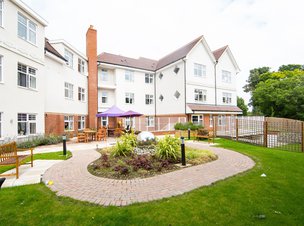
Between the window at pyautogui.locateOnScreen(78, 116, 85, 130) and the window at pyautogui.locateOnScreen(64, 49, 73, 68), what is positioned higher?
the window at pyautogui.locateOnScreen(64, 49, 73, 68)

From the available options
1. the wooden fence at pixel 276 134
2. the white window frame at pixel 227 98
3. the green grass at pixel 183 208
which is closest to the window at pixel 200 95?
the white window frame at pixel 227 98

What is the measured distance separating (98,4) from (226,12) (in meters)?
9.17

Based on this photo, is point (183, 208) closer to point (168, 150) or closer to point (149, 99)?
point (168, 150)

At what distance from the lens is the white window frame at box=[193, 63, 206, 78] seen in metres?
23.0

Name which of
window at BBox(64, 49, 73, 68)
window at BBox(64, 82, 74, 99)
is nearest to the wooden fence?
window at BBox(64, 82, 74, 99)

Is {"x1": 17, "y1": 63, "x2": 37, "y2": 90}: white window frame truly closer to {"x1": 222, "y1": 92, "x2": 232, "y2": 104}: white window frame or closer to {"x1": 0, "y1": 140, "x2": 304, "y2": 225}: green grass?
{"x1": 0, "y1": 140, "x2": 304, "y2": 225}: green grass

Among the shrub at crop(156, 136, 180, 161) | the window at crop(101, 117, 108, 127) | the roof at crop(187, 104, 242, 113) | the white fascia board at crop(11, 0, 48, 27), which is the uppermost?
the white fascia board at crop(11, 0, 48, 27)

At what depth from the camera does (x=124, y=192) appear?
423 centimetres

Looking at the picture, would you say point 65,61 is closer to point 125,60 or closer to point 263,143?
point 125,60

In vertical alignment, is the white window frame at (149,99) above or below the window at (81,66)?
below

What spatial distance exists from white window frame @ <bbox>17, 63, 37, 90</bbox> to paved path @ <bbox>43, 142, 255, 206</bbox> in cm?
908

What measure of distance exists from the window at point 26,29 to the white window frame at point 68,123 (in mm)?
7498

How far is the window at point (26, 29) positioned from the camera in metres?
11.8

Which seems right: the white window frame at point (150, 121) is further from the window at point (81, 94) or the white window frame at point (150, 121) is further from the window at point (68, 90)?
the window at point (68, 90)
